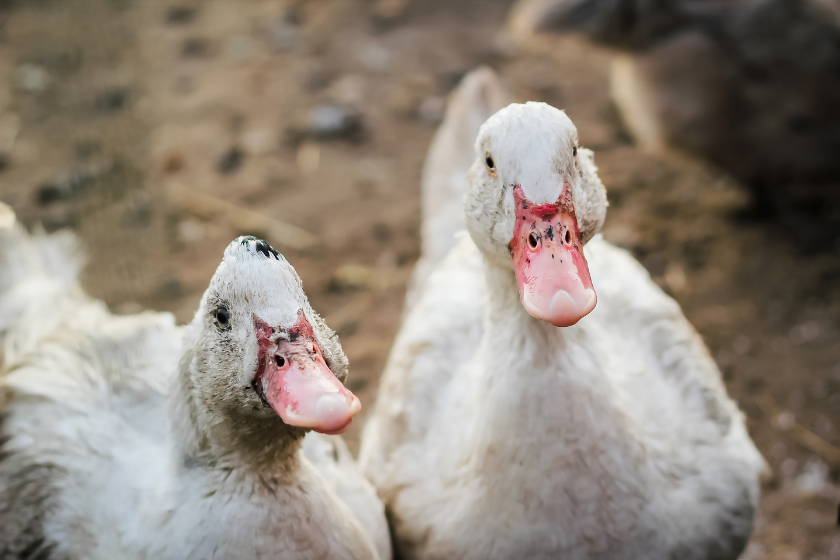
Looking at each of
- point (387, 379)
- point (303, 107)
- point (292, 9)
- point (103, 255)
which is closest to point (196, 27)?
point (292, 9)

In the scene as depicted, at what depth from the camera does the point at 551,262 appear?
1.45 m

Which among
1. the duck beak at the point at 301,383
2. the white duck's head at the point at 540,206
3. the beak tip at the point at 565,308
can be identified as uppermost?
the duck beak at the point at 301,383

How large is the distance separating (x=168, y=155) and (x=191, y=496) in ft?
10.7

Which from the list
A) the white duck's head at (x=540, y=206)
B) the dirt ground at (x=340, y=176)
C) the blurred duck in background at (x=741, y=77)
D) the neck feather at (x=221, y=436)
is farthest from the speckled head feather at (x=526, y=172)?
the blurred duck in background at (x=741, y=77)

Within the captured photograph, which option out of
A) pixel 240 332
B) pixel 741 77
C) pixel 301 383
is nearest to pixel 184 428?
pixel 240 332

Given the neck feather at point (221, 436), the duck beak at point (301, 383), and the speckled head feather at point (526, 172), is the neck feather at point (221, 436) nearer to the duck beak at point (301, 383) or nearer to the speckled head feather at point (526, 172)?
the duck beak at point (301, 383)

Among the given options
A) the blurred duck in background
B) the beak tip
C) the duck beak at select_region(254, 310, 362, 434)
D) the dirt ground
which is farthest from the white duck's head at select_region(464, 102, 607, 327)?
the blurred duck in background

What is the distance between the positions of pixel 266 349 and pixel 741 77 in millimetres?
3049

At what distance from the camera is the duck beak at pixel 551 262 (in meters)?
1.38

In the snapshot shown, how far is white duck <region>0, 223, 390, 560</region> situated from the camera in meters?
1.35

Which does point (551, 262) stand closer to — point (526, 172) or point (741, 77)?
point (526, 172)

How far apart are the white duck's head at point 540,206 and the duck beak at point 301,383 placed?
426 mm

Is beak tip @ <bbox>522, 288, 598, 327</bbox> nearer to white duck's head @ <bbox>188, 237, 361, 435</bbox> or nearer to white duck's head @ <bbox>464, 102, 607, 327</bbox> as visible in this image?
white duck's head @ <bbox>464, 102, 607, 327</bbox>

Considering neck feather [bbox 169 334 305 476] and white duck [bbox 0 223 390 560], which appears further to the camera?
neck feather [bbox 169 334 305 476]
